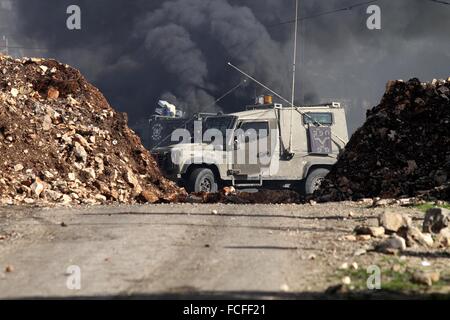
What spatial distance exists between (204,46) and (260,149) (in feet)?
55.6

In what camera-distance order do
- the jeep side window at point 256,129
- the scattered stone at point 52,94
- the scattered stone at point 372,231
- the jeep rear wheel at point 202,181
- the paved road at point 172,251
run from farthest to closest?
the jeep side window at point 256,129 → the jeep rear wheel at point 202,181 → the scattered stone at point 52,94 → the scattered stone at point 372,231 → the paved road at point 172,251

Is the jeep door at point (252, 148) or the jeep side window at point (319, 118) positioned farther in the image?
the jeep side window at point (319, 118)

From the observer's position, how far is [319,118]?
18.1 meters

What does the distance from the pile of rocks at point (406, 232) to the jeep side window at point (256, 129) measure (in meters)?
8.29

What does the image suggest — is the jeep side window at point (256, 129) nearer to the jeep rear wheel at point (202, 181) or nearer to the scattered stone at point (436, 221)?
the jeep rear wheel at point (202, 181)

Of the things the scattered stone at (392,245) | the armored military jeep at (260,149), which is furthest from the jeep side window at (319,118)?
the scattered stone at (392,245)

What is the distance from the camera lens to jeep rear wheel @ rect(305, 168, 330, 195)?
57.1 feet

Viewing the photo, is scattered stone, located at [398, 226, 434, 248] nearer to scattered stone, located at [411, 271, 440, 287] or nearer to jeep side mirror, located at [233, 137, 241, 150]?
scattered stone, located at [411, 271, 440, 287]

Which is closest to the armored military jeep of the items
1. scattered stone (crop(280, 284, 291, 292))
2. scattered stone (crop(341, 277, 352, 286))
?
scattered stone (crop(341, 277, 352, 286))

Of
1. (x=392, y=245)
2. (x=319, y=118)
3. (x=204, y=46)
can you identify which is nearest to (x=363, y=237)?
(x=392, y=245)

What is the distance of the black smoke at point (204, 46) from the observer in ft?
104

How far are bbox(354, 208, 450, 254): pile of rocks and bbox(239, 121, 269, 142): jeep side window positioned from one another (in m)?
8.29

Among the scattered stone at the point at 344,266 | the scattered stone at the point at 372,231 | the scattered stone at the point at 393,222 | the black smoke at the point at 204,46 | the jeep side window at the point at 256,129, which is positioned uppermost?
the black smoke at the point at 204,46

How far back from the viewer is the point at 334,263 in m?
6.99
